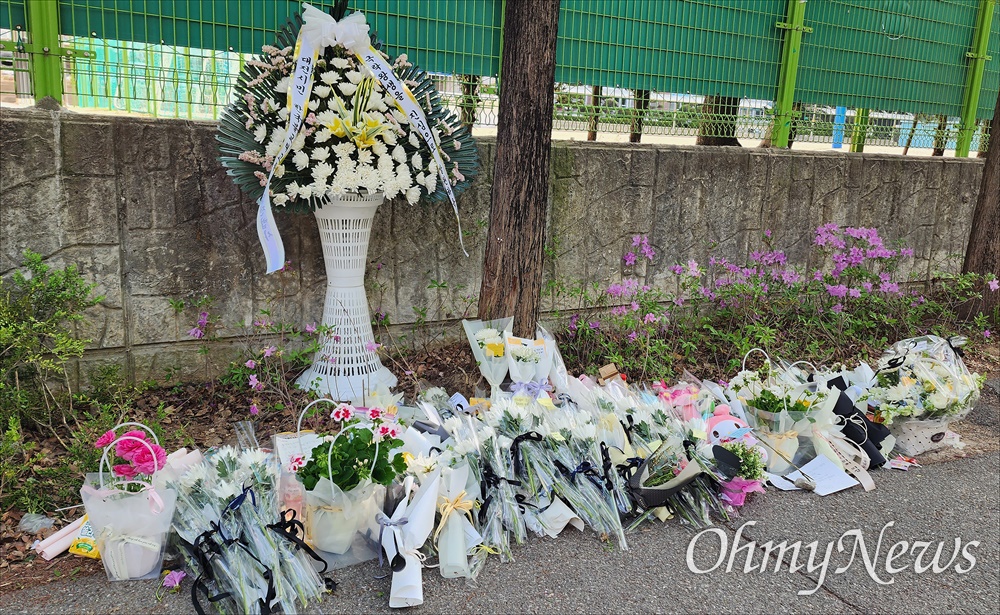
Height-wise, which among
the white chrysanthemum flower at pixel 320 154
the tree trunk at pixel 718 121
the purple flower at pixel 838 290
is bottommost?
the purple flower at pixel 838 290

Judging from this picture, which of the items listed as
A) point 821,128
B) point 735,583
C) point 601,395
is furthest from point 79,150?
point 821,128

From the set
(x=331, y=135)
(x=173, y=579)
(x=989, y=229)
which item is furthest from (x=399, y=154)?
(x=989, y=229)

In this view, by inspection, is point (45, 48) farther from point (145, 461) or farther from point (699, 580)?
point (699, 580)

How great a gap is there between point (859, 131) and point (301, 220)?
196 inches

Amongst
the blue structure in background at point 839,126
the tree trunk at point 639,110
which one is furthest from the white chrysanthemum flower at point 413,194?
the blue structure in background at point 839,126

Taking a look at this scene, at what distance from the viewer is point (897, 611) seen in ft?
7.89

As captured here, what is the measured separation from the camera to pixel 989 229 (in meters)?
5.82

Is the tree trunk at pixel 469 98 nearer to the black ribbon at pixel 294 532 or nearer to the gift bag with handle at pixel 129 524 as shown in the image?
the black ribbon at pixel 294 532

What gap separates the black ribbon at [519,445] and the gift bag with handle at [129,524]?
1.25 m

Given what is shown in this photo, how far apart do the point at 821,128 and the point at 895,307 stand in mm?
1630

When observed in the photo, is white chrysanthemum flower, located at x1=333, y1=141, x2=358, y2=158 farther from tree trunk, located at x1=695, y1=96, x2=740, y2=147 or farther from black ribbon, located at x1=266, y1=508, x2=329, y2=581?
tree trunk, located at x1=695, y1=96, x2=740, y2=147

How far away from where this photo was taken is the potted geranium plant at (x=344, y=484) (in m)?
2.45

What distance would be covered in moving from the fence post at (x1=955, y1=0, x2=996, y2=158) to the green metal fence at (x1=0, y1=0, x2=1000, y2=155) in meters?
0.01

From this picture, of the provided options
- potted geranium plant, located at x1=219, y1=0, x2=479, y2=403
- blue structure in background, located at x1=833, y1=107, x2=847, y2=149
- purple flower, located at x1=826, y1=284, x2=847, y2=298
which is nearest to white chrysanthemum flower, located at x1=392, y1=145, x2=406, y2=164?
potted geranium plant, located at x1=219, y1=0, x2=479, y2=403
